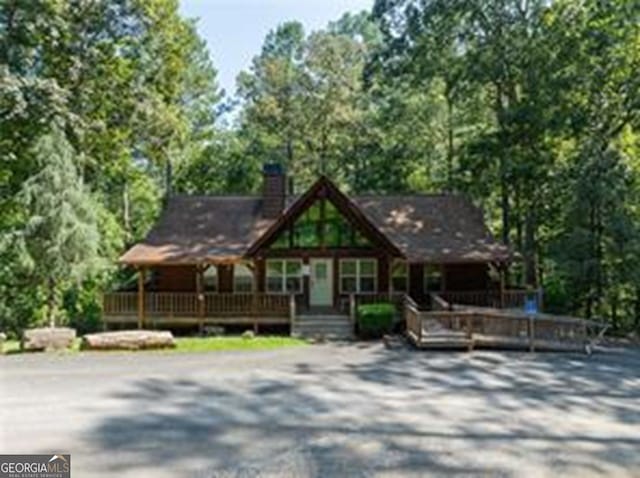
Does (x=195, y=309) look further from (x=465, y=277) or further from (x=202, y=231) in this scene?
(x=465, y=277)

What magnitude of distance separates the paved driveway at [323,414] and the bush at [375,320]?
12.7 ft

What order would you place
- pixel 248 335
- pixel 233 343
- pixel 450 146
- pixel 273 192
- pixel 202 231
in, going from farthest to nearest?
pixel 450 146 < pixel 273 192 < pixel 202 231 < pixel 248 335 < pixel 233 343

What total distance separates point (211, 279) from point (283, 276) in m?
2.65

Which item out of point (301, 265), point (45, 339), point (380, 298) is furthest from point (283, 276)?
point (45, 339)

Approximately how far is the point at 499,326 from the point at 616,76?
13.5 metres

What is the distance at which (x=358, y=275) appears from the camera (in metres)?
27.7

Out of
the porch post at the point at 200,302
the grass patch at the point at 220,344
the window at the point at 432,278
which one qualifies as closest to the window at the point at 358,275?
the window at the point at 432,278

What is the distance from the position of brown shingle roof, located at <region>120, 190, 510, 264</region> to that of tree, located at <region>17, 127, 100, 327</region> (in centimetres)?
155

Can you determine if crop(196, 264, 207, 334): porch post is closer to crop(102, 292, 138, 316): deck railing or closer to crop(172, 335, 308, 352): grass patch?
crop(172, 335, 308, 352): grass patch

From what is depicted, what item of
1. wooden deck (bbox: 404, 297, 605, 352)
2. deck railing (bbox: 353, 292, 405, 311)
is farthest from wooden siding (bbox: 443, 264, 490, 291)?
wooden deck (bbox: 404, 297, 605, 352)

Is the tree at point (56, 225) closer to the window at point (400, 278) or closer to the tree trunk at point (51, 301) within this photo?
the tree trunk at point (51, 301)

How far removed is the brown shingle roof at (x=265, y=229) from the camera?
27.0 meters

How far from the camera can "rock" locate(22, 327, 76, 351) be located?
2167 cm

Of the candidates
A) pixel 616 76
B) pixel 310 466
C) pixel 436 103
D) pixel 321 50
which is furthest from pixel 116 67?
pixel 310 466
